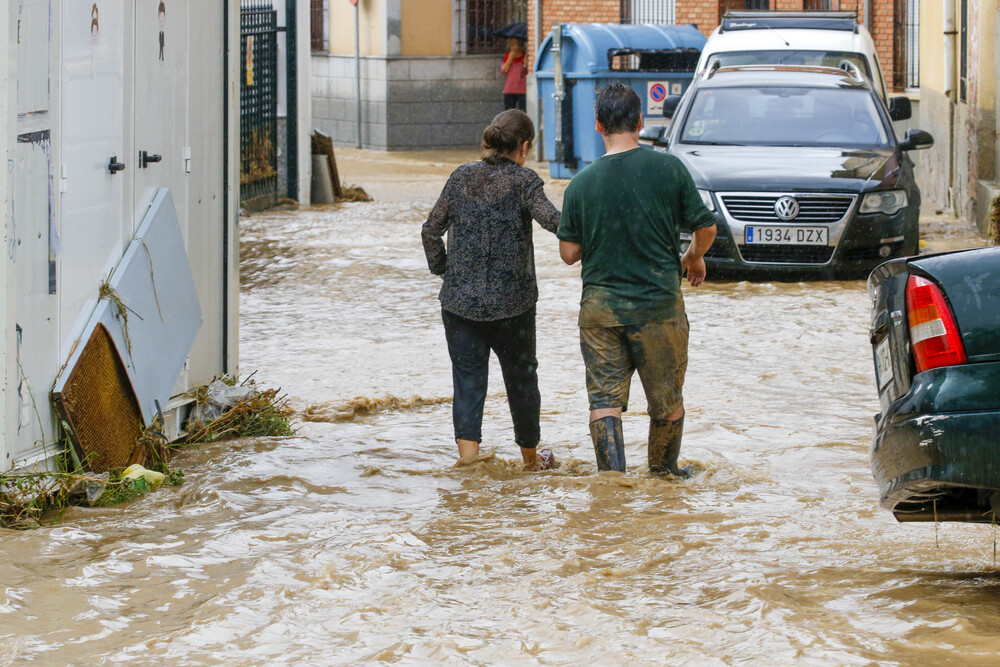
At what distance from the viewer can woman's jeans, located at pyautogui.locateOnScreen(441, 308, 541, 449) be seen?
604 centimetres

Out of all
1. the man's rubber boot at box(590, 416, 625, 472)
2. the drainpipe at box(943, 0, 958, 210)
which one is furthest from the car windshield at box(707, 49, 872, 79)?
the man's rubber boot at box(590, 416, 625, 472)

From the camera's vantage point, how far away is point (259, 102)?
1644cm

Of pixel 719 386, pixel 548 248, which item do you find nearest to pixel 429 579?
pixel 719 386

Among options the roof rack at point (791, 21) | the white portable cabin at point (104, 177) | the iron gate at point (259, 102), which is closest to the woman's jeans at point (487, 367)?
the white portable cabin at point (104, 177)

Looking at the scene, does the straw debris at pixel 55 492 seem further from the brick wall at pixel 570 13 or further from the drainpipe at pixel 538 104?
the brick wall at pixel 570 13

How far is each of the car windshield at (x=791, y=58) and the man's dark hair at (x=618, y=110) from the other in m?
9.97

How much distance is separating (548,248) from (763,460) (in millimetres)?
7896

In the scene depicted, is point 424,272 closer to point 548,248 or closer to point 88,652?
point 548,248

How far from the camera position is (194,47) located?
683 centimetres

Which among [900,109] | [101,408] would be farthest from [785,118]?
[101,408]

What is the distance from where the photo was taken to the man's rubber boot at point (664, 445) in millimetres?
5898

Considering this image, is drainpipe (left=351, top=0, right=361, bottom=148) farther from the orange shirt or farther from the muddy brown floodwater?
the muddy brown floodwater

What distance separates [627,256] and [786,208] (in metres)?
6.04

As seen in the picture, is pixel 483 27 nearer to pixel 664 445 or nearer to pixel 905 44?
pixel 905 44
